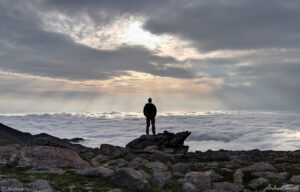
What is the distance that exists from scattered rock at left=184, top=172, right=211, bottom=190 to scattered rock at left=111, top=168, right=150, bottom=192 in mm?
2464

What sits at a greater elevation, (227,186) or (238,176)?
(238,176)

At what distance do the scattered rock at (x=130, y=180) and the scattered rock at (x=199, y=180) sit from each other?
2.46 meters

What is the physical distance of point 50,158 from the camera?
1766cm

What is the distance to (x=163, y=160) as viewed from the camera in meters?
21.0

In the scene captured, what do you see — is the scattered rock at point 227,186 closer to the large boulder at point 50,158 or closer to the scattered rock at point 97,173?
the scattered rock at point 97,173

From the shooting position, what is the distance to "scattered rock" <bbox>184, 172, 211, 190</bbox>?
1368 cm

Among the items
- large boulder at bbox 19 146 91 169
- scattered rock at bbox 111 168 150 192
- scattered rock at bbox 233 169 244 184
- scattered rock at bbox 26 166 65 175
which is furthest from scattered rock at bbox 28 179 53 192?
scattered rock at bbox 233 169 244 184

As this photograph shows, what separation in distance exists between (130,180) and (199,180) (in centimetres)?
346

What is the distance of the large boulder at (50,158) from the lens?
679 inches

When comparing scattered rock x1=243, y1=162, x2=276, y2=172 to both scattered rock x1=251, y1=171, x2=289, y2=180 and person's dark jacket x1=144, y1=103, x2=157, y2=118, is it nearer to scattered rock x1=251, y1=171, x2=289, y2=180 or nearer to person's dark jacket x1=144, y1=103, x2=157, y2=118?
scattered rock x1=251, y1=171, x2=289, y2=180

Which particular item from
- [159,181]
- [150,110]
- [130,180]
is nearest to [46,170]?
[130,180]

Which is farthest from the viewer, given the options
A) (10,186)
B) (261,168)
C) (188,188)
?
(261,168)

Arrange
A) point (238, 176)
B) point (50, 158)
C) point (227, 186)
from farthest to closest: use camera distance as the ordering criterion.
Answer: point (50, 158), point (238, 176), point (227, 186)

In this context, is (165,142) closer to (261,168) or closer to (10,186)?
(261,168)
